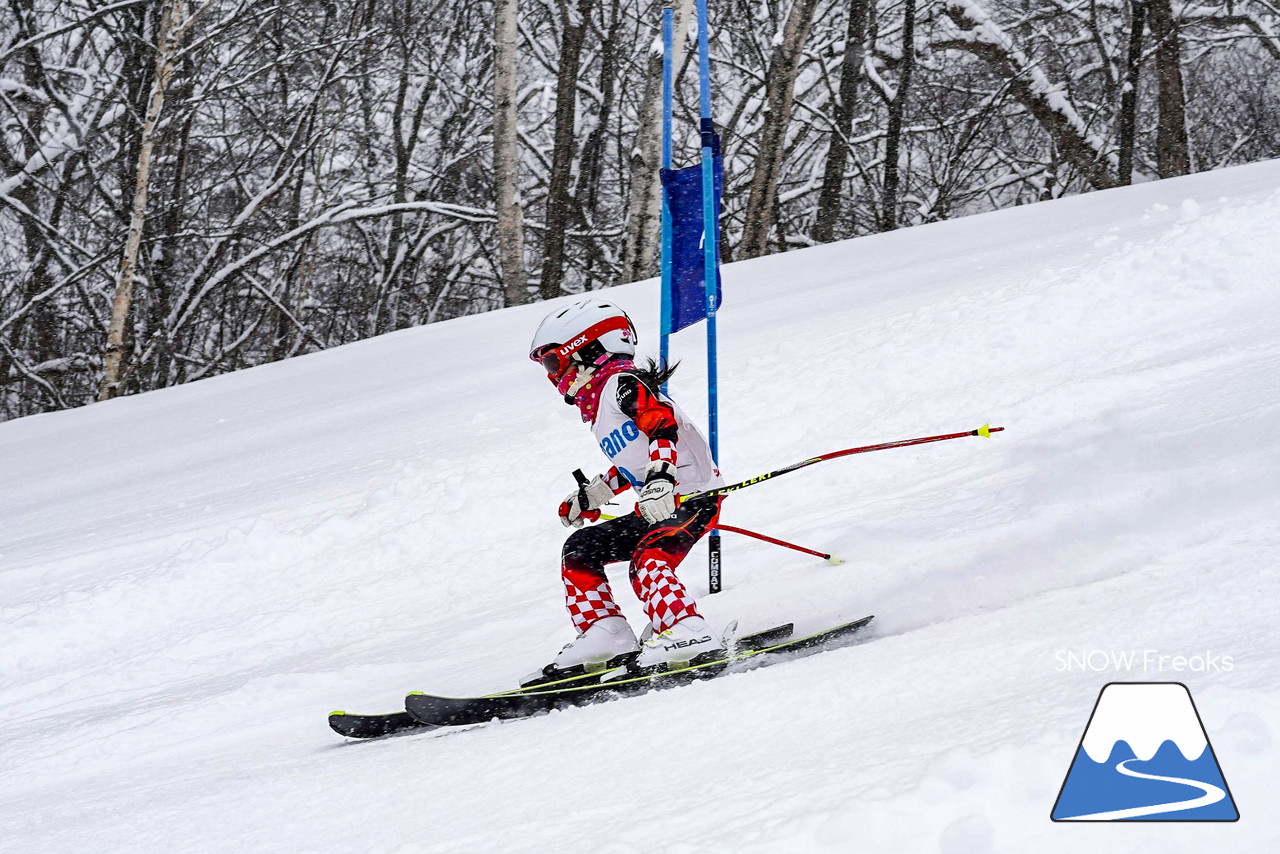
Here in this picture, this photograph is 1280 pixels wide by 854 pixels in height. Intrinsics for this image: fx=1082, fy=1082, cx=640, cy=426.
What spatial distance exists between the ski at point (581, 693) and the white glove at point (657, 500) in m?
0.56

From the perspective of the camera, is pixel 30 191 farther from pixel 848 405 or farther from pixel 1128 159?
pixel 1128 159

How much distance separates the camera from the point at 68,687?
542 cm

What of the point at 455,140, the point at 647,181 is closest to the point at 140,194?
the point at 647,181

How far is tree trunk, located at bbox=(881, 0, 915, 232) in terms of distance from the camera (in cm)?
1753

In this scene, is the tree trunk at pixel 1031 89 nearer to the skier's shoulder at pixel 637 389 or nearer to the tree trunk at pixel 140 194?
the tree trunk at pixel 140 194

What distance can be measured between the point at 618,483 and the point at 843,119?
613 inches

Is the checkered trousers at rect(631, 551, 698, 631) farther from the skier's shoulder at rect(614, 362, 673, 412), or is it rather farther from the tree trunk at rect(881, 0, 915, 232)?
the tree trunk at rect(881, 0, 915, 232)

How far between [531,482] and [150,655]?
2388mm

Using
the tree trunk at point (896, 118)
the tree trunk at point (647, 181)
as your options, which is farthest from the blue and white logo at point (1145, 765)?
the tree trunk at point (896, 118)

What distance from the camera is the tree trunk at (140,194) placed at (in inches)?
524

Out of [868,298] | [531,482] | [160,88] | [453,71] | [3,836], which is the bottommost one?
[3,836]

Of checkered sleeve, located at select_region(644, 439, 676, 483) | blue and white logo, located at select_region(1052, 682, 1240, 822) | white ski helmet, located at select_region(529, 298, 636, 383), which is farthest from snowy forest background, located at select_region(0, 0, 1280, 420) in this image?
blue and white logo, located at select_region(1052, 682, 1240, 822)

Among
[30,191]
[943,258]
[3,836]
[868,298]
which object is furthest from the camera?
[30,191]

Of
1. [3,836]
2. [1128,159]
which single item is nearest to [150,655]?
[3,836]
